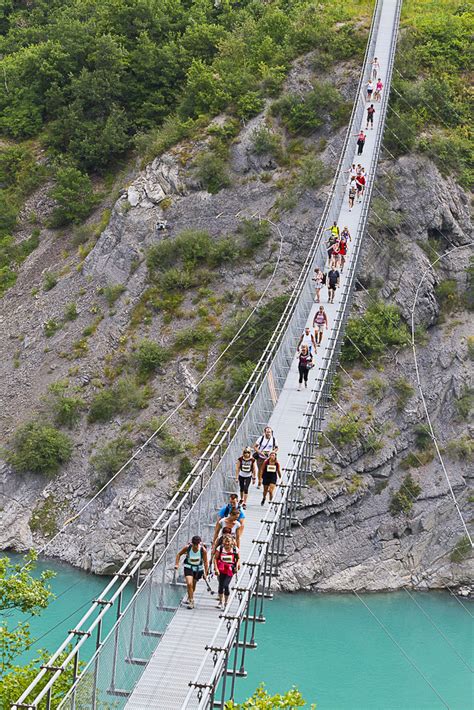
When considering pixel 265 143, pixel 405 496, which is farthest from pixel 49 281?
pixel 405 496

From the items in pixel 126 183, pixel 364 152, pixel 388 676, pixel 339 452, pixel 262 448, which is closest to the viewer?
pixel 262 448

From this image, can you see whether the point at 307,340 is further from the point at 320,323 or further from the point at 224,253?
the point at 224,253

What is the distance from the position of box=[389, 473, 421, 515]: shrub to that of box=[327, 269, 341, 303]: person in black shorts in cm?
571

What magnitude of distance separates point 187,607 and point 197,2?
1094 inches

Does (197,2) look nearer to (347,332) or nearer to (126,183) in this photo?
(126,183)

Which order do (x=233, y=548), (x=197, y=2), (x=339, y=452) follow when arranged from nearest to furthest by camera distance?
(x=233, y=548), (x=339, y=452), (x=197, y=2)

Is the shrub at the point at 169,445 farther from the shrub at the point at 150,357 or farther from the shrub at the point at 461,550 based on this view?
the shrub at the point at 461,550

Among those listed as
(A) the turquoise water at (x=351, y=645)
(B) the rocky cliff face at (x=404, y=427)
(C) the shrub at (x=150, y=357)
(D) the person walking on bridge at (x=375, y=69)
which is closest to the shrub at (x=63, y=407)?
(C) the shrub at (x=150, y=357)

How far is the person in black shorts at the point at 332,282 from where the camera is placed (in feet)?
72.1

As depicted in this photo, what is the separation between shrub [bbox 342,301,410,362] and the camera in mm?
26969

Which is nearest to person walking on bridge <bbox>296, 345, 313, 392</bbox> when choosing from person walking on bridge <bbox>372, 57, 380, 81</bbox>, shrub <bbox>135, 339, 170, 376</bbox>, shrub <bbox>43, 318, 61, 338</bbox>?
shrub <bbox>135, 339, 170, 376</bbox>

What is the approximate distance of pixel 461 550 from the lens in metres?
25.5

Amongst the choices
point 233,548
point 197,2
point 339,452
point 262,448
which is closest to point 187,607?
point 233,548

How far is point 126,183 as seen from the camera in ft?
108
